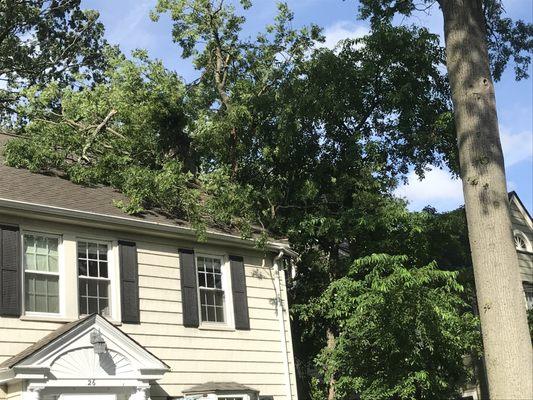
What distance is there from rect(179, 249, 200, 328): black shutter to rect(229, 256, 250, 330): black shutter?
3.03ft

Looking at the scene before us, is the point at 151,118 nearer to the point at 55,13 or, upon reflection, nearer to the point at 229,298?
the point at 229,298

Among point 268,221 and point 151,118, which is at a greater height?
point 151,118

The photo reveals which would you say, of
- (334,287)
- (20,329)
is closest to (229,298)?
(334,287)

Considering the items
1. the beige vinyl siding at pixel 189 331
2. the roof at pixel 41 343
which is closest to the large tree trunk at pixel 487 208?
the roof at pixel 41 343

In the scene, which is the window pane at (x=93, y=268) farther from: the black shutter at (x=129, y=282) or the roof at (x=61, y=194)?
the roof at (x=61, y=194)

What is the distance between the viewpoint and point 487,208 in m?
7.20

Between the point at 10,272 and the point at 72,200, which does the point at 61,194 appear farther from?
the point at 10,272

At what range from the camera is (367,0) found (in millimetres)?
14047

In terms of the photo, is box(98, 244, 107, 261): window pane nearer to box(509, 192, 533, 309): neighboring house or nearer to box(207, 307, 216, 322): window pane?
box(207, 307, 216, 322): window pane

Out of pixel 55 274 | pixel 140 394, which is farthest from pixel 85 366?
pixel 55 274

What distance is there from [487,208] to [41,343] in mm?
6809

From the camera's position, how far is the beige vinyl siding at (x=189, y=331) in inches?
460

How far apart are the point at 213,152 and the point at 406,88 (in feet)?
16.7

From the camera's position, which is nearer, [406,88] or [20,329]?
[20,329]
